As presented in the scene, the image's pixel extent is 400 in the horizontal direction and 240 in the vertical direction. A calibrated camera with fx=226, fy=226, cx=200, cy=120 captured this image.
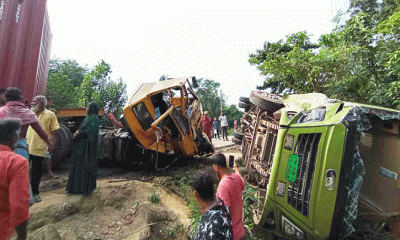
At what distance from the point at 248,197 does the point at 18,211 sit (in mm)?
2772

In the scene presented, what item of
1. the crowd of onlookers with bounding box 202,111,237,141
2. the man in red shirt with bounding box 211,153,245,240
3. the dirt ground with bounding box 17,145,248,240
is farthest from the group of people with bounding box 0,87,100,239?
the crowd of onlookers with bounding box 202,111,237,141

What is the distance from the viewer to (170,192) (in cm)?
429

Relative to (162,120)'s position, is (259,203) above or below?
below

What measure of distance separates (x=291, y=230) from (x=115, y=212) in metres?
2.50

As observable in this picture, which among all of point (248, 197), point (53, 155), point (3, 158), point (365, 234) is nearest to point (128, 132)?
point (53, 155)

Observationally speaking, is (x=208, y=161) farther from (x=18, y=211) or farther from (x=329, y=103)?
(x=18, y=211)

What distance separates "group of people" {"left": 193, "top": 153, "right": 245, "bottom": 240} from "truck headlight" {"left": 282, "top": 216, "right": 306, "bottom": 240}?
2.31ft

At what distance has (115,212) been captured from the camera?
3.43 metres

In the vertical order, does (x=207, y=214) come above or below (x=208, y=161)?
above

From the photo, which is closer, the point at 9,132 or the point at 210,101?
the point at 9,132

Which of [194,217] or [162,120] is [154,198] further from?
[162,120]

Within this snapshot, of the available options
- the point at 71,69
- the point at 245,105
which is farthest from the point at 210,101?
the point at 245,105

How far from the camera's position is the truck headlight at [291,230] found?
85.2 inches

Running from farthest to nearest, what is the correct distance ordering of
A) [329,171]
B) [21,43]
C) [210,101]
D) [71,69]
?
[210,101], [71,69], [21,43], [329,171]
